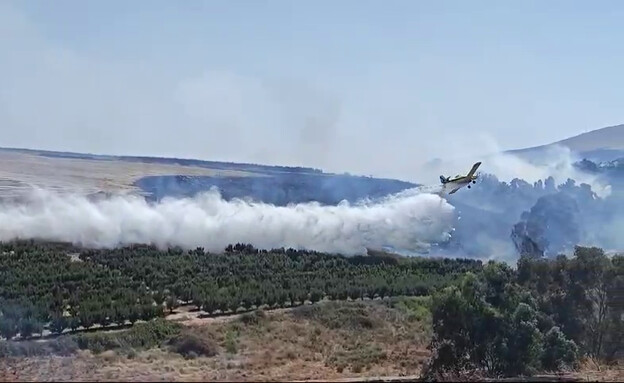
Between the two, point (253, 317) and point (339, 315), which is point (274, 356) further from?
point (339, 315)

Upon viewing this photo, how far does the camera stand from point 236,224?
6056 centimetres

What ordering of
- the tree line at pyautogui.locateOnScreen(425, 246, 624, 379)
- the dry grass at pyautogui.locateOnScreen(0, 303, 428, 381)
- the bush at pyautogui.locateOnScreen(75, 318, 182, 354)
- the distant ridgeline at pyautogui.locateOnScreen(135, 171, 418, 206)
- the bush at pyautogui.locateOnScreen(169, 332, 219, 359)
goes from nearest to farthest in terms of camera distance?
the dry grass at pyautogui.locateOnScreen(0, 303, 428, 381) < the tree line at pyautogui.locateOnScreen(425, 246, 624, 379) < the bush at pyautogui.locateOnScreen(169, 332, 219, 359) < the bush at pyautogui.locateOnScreen(75, 318, 182, 354) < the distant ridgeline at pyautogui.locateOnScreen(135, 171, 418, 206)

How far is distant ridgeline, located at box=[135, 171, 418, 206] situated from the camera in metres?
81.0

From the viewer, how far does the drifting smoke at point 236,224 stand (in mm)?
58344

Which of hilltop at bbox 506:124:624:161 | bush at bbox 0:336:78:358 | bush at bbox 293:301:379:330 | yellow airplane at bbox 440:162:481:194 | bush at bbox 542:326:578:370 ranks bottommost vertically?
bush at bbox 0:336:78:358

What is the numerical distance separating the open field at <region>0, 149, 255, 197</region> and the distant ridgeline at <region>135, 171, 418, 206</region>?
144 inches

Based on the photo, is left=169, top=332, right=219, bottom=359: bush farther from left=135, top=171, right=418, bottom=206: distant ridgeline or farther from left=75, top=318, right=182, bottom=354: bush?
left=135, top=171, right=418, bottom=206: distant ridgeline

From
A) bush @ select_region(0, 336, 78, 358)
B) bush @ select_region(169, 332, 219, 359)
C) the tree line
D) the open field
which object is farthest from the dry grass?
the open field

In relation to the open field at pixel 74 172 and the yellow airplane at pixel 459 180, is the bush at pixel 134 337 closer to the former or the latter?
the yellow airplane at pixel 459 180

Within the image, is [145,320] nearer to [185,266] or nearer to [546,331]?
[185,266]

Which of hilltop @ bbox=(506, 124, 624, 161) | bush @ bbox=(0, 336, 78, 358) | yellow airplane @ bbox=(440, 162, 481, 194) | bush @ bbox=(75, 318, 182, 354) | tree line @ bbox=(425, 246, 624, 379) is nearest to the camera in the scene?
tree line @ bbox=(425, 246, 624, 379)

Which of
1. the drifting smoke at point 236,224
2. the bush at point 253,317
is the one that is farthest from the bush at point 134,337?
the drifting smoke at point 236,224

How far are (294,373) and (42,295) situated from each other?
17564 mm

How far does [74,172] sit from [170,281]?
56405mm
